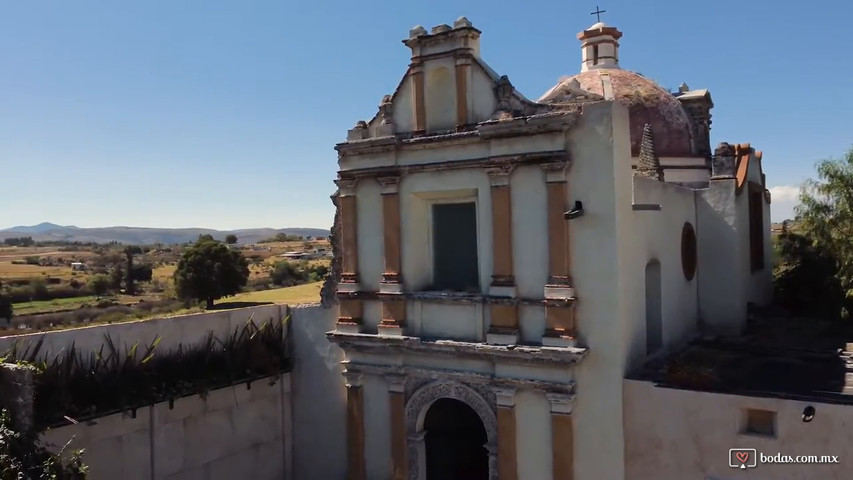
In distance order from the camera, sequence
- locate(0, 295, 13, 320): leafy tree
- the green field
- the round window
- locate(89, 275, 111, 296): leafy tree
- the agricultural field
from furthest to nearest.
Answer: locate(89, 275, 111, 296): leafy tree < the green field < the agricultural field < locate(0, 295, 13, 320): leafy tree < the round window

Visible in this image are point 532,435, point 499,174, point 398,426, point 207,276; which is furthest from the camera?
point 207,276

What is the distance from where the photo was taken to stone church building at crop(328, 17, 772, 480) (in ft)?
35.9

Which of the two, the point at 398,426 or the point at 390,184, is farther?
the point at 390,184

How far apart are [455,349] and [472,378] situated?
0.59m

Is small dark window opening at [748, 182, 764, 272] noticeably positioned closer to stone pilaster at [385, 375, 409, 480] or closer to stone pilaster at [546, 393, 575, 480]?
stone pilaster at [546, 393, 575, 480]

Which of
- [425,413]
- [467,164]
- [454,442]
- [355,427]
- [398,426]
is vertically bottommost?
[454,442]

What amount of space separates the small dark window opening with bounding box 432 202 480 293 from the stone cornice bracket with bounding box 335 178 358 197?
1670 millimetres

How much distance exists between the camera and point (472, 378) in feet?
38.9

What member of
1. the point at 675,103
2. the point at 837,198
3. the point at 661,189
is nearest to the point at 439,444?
the point at 661,189

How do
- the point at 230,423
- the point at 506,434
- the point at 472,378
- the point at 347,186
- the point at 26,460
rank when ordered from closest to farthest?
the point at 26,460, the point at 506,434, the point at 472,378, the point at 347,186, the point at 230,423

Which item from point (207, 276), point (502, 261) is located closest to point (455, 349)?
point (502, 261)

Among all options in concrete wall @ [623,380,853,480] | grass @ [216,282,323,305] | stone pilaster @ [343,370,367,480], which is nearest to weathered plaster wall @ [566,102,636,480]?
concrete wall @ [623,380,853,480]

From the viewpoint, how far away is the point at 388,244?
42.2 ft

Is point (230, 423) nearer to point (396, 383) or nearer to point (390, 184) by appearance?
point (396, 383)
